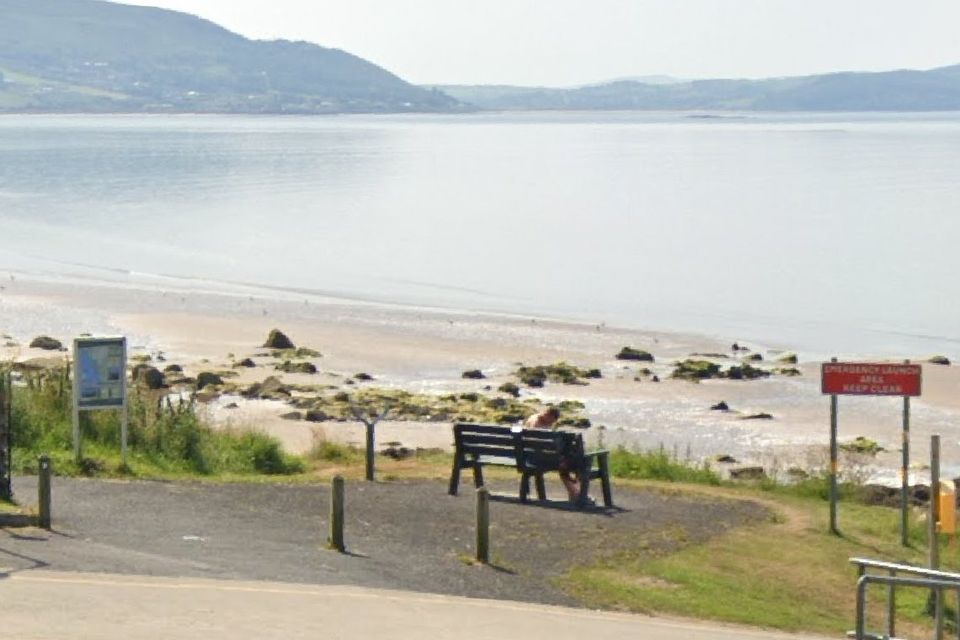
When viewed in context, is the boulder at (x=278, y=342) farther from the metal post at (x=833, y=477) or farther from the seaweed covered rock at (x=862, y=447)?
the metal post at (x=833, y=477)

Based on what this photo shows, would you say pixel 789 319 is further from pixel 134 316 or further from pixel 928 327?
pixel 134 316

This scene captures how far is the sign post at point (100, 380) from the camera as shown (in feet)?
61.3

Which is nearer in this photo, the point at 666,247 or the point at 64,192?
the point at 666,247

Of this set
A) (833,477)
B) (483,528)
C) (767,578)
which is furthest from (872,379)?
(483,528)

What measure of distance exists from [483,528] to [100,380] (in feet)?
19.4

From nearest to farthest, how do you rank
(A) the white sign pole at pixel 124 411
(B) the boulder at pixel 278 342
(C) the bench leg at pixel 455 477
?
(C) the bench leg at pixel 455 477 < (A) the white sign pole at pixel 124 411 < (B) the boulder at pixel 278 342

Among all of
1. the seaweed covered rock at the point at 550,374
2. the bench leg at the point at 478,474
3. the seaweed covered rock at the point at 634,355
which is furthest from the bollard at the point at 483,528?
the seaweed covered rock at the point at 634,355

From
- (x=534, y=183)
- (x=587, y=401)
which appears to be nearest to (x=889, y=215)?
(x=534, y=183)

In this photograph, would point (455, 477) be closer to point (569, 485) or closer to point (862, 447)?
point (569, 485)

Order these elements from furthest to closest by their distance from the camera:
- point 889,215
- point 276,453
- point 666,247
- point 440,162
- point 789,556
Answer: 1. point 440,162
2. point 889,215
3. point 666,247
4. point 276,453
5. point 789,556

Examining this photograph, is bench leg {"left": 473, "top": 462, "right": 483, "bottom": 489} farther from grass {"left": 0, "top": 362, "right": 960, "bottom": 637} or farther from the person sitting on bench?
grass {"left": 0, "top": 362, "right": 960, "bottom": 637}

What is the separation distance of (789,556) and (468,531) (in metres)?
2.92

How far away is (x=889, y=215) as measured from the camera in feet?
316

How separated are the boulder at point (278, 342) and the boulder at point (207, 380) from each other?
6505mm
